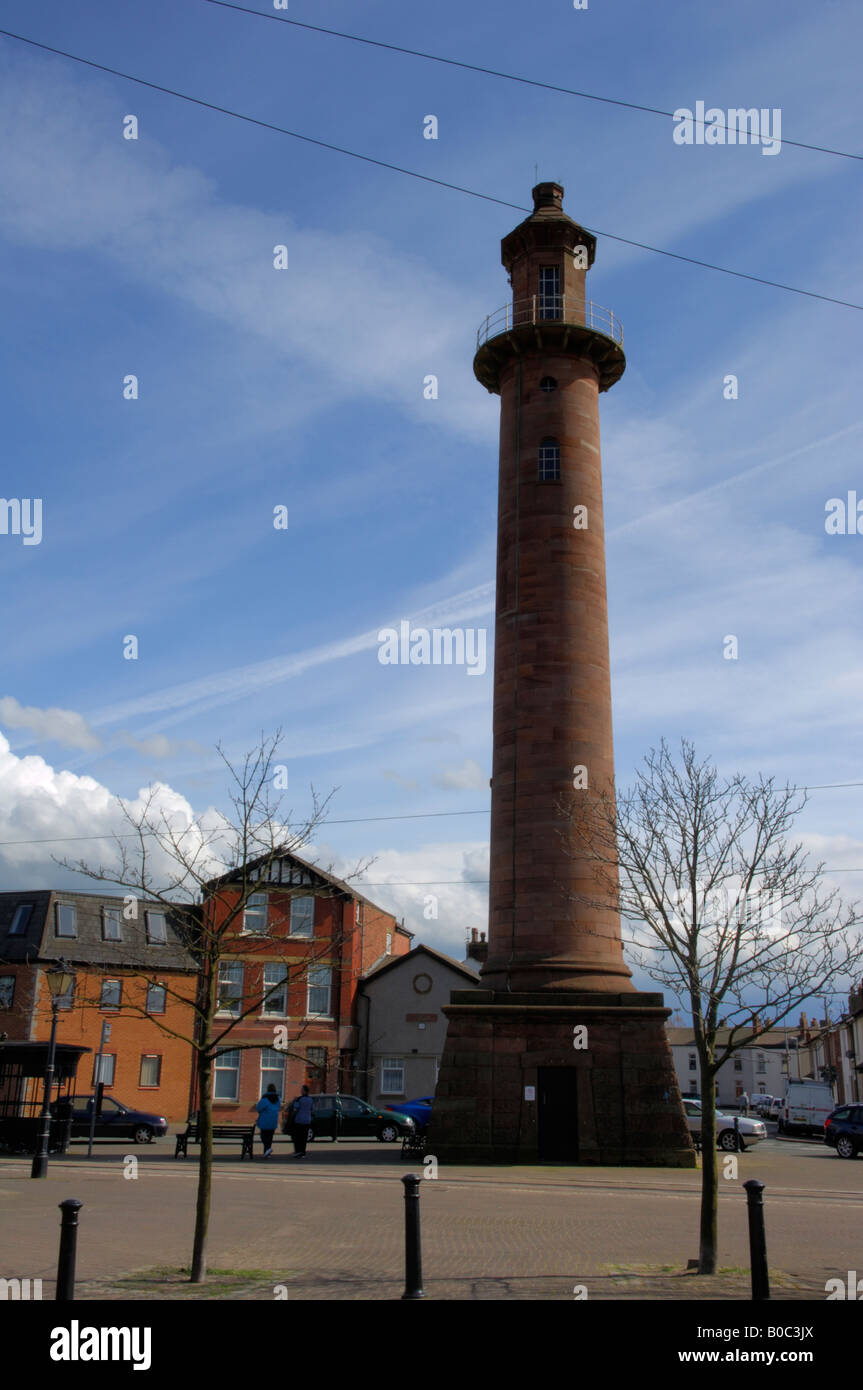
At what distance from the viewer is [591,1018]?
23.3m

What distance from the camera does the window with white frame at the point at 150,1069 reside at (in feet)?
136

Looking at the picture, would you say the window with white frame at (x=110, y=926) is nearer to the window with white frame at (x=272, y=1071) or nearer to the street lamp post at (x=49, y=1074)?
the window with white frame at (x=272, y=1071)

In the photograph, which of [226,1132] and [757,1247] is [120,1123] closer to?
[226,1132]

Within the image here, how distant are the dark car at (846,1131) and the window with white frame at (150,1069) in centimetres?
2374

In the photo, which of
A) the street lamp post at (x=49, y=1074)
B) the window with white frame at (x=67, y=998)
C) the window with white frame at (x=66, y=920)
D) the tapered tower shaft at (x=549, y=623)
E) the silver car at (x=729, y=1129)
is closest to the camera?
the street lamp post at (x=49, y=1074)

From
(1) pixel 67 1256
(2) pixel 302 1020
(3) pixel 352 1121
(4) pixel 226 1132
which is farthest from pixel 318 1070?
(1) pixel 67 1256

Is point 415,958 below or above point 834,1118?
above

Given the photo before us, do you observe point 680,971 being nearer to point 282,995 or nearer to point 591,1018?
point 591,1018

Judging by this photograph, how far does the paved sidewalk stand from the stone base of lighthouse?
1.05m

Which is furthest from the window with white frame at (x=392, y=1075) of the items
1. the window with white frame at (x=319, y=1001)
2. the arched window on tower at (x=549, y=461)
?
the arched window on tower at (x=549, y=461)

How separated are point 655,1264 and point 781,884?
4.24 metres

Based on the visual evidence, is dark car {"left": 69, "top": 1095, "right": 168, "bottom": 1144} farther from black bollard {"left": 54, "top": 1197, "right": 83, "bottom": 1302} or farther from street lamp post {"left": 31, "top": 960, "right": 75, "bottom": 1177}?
black bollard {"left": 54, "top": 1197, "right": 83, "bottom": 1302}

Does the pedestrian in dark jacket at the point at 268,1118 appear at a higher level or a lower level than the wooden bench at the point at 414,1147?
higher
